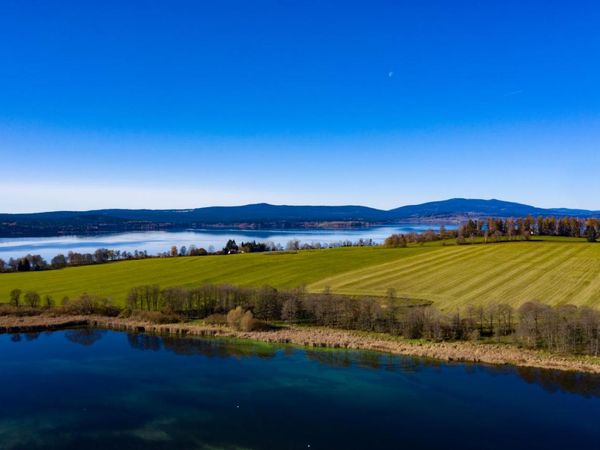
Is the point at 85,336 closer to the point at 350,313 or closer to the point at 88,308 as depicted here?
the point at 88,308

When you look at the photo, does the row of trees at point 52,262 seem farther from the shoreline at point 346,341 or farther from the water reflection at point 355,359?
the water reflection at point 355,359

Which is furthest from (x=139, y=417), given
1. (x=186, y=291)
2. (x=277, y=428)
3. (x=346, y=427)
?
(x=186, y=291)

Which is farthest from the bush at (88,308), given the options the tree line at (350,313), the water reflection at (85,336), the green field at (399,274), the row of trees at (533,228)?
the row of trees at (533,228)

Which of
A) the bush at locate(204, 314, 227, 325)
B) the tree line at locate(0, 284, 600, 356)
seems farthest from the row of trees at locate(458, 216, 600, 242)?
the bush at locate(204, 314, 227, 325)

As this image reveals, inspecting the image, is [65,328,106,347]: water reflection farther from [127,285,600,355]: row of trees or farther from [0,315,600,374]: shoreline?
[127,285,600,355]: row of trees

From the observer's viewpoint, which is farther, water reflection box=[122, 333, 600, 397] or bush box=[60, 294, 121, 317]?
bush box=[60, 294, 121, 317]

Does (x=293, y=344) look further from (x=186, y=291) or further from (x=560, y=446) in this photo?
(x=560, y=446)
